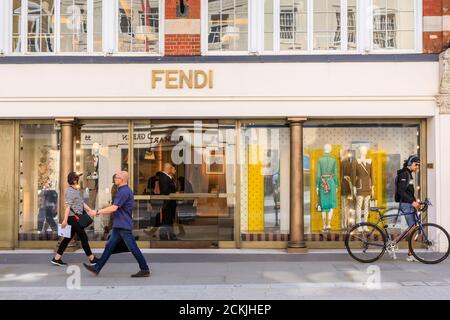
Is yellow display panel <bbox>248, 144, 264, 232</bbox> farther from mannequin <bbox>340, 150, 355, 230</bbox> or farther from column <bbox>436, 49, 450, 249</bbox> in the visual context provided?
column <bbox>436, 49, 450, 249</bbox>

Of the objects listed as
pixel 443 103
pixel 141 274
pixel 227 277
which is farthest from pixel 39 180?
pixel 443 103

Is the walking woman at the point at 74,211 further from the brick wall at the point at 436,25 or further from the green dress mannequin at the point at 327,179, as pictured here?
the brick wall at the point at 436,25

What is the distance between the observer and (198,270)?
10.5 metres

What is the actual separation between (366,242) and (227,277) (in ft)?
9.69

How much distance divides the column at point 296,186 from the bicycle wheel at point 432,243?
222 centimetres

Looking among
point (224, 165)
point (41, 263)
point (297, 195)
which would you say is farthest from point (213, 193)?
point (41, 263)

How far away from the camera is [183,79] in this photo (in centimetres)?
1239

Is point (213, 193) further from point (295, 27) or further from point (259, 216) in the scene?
point (295, 27)

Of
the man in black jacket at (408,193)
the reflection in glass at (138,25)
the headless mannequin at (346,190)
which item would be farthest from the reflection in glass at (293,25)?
the man in black jacket at (408,193)

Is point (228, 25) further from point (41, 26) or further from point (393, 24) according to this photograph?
point (41, 26)

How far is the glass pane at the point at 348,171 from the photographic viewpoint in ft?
42.3

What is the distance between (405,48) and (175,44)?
4.71 meters

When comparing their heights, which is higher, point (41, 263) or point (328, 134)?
point (328, 134)

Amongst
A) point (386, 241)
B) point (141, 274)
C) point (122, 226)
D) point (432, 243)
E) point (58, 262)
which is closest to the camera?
point (122, 226)
